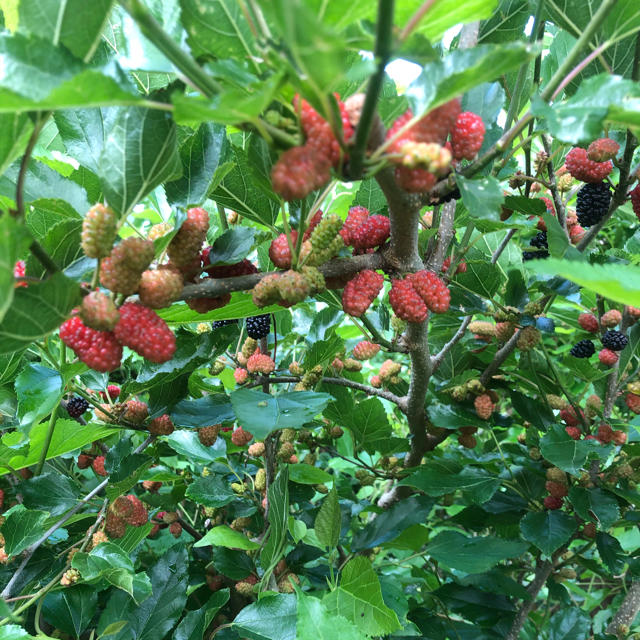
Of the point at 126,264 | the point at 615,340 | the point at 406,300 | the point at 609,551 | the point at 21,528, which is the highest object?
the point at 126,264

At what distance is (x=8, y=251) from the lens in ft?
1.22

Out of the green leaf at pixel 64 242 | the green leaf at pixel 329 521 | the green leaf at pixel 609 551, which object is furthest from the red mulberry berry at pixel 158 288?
the green leaf at pixel 609 551

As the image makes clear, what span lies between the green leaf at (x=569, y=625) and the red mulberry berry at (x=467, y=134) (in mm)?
1024

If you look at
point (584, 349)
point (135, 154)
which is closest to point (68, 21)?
point (135, 154)

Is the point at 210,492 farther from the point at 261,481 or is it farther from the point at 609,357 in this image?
the point at 609,357

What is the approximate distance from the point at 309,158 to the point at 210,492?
78 centimetres

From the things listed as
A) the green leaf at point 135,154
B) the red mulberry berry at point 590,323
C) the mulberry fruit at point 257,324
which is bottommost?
the red mulberry berry at point 590,323

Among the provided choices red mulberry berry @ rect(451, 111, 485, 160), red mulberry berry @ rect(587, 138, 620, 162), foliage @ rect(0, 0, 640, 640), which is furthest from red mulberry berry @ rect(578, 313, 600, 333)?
red mulberry berry @ rect(451, 111, 485, 160)

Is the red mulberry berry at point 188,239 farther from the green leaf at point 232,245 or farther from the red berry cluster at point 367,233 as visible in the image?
the red berry cluster at point 367,233

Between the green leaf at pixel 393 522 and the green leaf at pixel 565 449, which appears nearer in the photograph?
the green leaf at pixel 565 449

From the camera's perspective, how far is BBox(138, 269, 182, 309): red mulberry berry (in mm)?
493

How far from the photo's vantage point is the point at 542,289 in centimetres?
86

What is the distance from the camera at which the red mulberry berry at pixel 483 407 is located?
38.5 inches

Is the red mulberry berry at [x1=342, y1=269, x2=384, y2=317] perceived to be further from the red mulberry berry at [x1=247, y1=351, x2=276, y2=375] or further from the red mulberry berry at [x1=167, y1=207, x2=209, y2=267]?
the red mulberry berry at [x1=247, y1=351, x2=276, y2=375]
